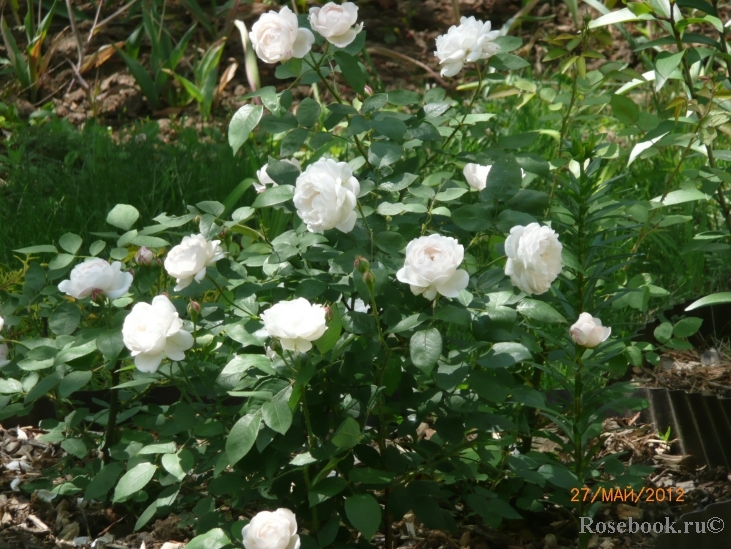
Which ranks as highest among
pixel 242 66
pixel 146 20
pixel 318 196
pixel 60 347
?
pixel 318 196

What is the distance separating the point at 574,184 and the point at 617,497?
2.41ft

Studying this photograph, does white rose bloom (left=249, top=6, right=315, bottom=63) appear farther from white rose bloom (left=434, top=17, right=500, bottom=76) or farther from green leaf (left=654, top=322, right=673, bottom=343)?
green leaf (left=654, top=322, right=673, bottom=343)

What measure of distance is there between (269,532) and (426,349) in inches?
16.0

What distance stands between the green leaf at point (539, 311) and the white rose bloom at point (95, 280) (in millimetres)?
823

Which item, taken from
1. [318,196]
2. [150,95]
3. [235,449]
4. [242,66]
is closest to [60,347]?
[235,449]

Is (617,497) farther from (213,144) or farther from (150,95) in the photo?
(150,95)

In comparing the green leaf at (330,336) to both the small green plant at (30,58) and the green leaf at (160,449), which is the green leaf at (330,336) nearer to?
the green leaf at (160,449)

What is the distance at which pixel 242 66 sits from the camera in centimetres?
516

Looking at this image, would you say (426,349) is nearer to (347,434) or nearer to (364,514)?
(347,434)

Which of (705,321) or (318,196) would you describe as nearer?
(318,196)

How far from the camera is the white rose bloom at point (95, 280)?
5.79ft

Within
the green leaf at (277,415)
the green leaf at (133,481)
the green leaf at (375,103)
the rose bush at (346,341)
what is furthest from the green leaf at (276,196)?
the green leaf at (133,481)

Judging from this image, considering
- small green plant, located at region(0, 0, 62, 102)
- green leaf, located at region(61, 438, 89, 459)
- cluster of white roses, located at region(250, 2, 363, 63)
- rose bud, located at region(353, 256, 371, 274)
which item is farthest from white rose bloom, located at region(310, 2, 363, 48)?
small green plant, located at region(0, 0, 62, 102)

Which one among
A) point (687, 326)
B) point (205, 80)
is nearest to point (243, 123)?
point (687, 326)
